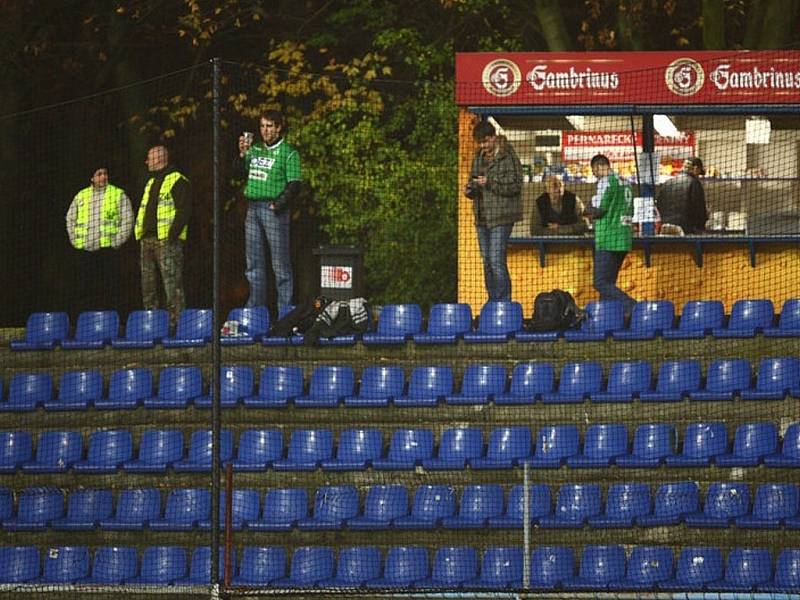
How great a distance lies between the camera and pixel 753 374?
1570cm

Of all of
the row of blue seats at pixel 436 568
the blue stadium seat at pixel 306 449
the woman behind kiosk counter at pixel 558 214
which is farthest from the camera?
the woman behind kiosk counter at pixel 558 214

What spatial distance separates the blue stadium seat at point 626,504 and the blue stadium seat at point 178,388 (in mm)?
3964

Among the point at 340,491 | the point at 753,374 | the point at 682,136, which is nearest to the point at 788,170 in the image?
the point at 682,136

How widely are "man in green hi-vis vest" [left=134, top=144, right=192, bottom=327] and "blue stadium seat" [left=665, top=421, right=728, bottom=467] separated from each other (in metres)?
5.13

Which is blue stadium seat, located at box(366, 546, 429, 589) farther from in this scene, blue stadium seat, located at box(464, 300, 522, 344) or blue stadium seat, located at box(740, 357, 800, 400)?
blue stadium seat, located at box(740, 357, 800, 400)

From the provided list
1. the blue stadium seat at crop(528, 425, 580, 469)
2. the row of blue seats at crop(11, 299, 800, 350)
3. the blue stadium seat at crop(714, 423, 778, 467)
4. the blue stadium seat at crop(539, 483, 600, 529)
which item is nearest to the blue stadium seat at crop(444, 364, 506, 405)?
the row of blue seats at crop(11, 299, 800, 350)

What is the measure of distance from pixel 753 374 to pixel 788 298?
1698mm

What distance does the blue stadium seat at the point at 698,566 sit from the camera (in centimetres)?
1437

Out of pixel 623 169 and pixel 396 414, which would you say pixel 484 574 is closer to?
pixel 396 414

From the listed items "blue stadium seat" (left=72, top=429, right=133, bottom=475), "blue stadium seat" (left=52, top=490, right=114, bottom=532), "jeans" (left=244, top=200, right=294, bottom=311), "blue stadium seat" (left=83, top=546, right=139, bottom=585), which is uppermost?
"jeans" (left=244, top=200, right=294, bottom=311)

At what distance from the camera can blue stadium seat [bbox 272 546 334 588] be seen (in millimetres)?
14875

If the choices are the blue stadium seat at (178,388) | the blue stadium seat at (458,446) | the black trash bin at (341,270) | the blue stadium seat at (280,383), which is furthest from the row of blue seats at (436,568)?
the black trash bin at (341,270)

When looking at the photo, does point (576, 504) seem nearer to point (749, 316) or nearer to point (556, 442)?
point (556, 442)

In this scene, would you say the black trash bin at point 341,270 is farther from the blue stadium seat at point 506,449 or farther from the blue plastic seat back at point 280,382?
the blue stadium seat at point 506,449
